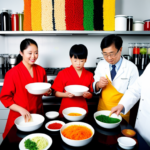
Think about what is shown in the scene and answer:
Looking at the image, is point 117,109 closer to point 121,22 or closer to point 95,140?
point 95,140

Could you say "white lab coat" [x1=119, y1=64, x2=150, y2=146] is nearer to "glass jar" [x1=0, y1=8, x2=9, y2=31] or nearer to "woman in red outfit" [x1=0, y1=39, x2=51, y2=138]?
"woman in red outfit" [x1=0, y1=39, x2=51, y2=138]

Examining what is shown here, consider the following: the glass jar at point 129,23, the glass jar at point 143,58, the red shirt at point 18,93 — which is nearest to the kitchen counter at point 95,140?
the red shirt at point 18,93

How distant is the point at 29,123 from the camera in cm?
107

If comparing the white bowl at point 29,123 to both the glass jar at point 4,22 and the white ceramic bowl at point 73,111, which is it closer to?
the white ceramic bowl at point 73,111

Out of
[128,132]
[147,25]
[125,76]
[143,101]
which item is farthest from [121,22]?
[128,132]

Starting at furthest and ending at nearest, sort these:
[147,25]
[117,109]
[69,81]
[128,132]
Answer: [147,25] < [69,81] < [117,109] < [128,132]

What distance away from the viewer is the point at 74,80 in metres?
1.59

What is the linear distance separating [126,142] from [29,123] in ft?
2.09

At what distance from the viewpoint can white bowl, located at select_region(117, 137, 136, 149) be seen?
83 centimetres

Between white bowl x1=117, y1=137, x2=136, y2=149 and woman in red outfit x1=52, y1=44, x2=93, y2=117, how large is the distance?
2.16ft

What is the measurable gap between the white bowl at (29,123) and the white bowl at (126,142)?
493mm

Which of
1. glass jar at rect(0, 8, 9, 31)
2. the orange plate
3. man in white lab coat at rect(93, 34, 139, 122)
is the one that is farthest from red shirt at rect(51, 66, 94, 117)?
glass jar at rect(0, 8, 9, 31)

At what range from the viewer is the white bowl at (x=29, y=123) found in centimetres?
95

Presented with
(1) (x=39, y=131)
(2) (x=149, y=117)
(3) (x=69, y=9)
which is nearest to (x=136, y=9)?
(3) (x=69, y=9)
